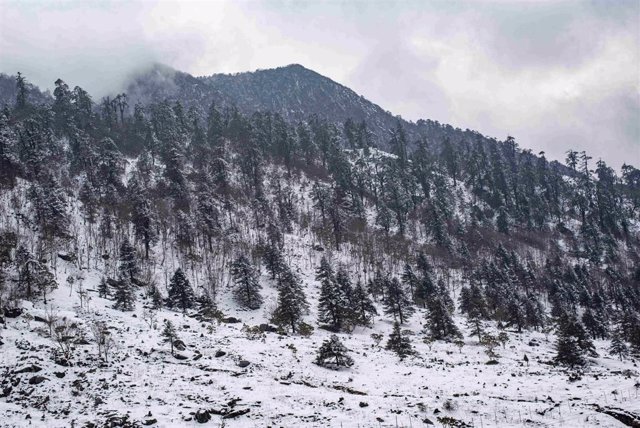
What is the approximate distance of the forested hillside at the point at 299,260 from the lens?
30688 millimetres

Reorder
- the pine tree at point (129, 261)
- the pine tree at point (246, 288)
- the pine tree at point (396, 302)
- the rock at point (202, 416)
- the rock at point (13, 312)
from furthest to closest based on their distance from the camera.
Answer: the pine tree at point (246, 288) < the pine tree at point (129, 261) < the pine tree at point (396, 302) < the rock at point (13, 312) < the rock at point (202, 416)

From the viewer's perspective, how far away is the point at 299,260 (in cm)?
9350

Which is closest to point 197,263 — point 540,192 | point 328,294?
point 328,294

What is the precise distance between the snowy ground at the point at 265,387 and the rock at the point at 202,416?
1.33 ft

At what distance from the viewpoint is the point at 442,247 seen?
112438mm

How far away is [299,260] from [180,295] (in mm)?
34615

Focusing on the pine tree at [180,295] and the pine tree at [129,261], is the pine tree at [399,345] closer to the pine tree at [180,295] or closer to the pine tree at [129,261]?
the pine tree at [180,295]

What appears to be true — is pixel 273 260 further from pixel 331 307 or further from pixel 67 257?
pixel 67 257

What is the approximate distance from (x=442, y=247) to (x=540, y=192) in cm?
6762

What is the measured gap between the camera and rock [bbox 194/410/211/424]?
71.3 feet

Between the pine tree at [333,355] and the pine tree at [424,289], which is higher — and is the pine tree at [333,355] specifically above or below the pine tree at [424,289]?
below

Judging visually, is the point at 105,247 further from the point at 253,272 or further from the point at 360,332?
the point at 360,332

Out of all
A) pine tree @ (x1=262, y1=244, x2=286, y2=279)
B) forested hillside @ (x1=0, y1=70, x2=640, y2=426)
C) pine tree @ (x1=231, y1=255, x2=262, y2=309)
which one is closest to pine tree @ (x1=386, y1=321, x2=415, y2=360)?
forested hillside @ (x1=0, y1=70, x2=640, y2=426)

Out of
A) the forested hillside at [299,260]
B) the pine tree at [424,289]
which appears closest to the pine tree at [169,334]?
the forested hillside at [299,260]
